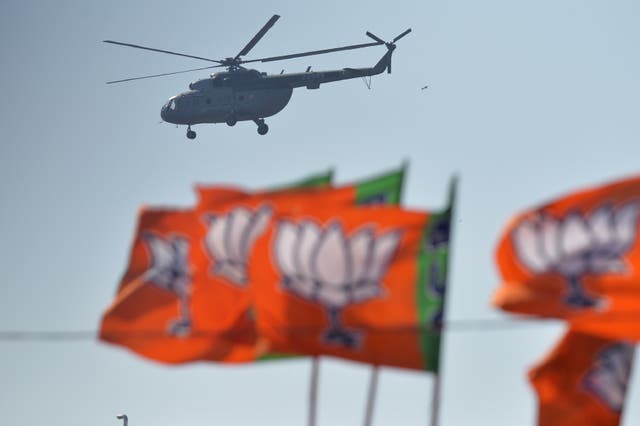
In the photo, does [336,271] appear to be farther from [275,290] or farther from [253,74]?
[253,74]

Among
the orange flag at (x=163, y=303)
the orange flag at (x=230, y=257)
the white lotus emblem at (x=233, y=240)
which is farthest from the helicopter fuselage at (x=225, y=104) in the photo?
the white lotus emblem at (x=233, y=240)

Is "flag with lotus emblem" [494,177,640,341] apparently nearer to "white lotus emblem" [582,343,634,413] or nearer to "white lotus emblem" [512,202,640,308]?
"white lotus emblem" [512,202,640,308]

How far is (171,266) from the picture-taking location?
1485 inches

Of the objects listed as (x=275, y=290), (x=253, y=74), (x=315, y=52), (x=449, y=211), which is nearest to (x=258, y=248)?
(x=275, y=290)

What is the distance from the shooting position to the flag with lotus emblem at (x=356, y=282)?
1358 inches

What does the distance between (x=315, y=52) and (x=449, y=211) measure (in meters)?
72.7

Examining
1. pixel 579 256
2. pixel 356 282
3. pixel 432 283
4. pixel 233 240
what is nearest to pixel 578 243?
pixel 579 256

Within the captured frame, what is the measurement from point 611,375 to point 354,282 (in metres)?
4.98

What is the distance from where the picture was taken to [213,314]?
Result: 3728 centimetres

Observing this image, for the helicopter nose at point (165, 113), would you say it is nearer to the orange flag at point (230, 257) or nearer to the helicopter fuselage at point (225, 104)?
the helicopter fuselage at point (225, 104)

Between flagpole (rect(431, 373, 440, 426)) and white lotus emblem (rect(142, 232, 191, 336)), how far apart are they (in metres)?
6.02

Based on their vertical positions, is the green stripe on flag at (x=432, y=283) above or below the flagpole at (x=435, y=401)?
above

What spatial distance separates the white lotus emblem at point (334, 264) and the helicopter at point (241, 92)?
2853 inches

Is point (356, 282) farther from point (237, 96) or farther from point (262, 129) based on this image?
point (262, 129)
